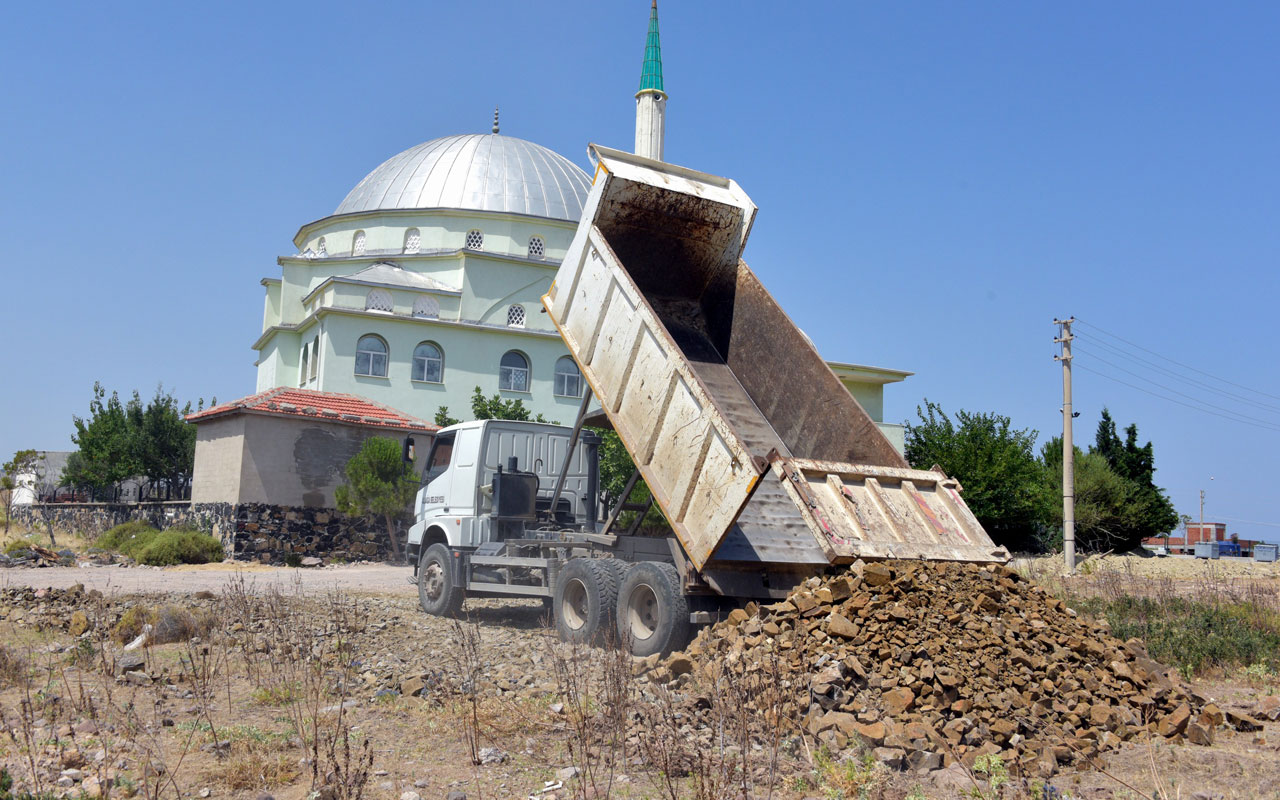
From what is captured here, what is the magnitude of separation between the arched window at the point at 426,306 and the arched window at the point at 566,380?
4789mm

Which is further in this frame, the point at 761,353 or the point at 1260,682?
the point at 761,353

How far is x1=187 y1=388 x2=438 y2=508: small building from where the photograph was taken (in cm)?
2352

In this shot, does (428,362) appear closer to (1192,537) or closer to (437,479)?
(437,479)

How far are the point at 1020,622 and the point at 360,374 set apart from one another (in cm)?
2883

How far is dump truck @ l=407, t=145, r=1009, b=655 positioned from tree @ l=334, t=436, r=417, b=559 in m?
10.3

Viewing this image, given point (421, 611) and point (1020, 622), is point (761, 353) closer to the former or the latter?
point (1020, 622)

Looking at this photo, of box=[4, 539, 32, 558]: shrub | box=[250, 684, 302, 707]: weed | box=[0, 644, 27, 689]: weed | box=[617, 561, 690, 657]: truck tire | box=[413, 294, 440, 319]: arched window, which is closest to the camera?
box=[250, 684, 302, 707]: weed

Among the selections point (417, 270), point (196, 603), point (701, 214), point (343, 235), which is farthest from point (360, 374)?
point (701, 214)

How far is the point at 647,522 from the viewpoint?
9.84 m

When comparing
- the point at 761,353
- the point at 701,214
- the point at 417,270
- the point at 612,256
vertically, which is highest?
the point at 417,270

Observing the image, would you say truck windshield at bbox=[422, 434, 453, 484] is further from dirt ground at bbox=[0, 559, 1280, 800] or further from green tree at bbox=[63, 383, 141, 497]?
green tree at bbox=[63, 383, 141, 497]

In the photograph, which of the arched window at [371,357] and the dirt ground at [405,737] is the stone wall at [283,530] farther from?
the dirt ground at [405,737]

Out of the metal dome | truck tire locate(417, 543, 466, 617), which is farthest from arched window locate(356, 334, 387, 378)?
truck tire locate(417, 543, 466, 617)

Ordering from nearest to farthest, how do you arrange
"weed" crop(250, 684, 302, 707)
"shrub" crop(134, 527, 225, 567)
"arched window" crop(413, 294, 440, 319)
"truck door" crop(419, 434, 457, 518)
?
"weed" crop(250, 684, 302, 707) < "truck door" crop(419, 434, 457, 518) < "shrub" crop(134, 527, 225, 567) < "arched window" crop(413, 294, 440, 319)
